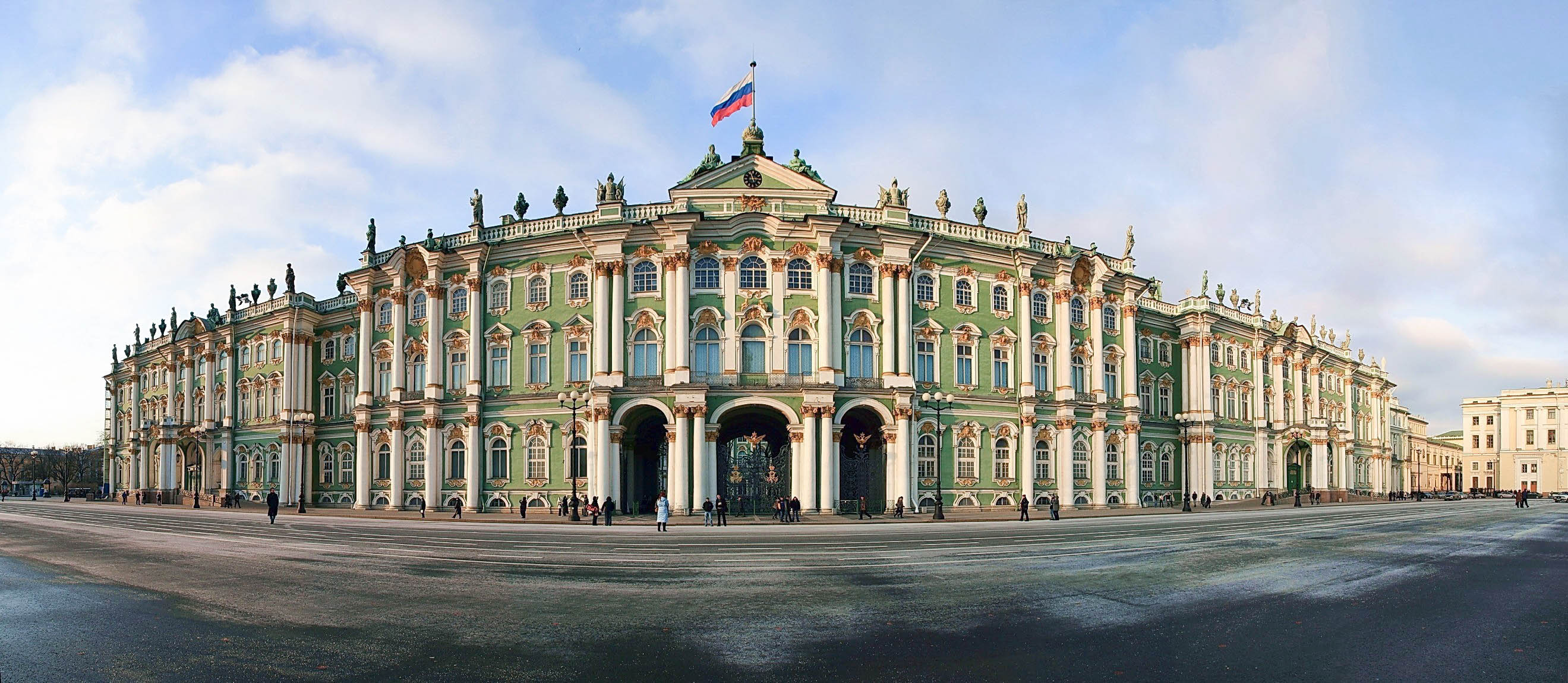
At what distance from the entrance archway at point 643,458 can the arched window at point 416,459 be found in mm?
12448

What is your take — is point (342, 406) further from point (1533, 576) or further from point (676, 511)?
point (1533, 576)

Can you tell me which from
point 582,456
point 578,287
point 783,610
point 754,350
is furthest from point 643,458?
point 783,610

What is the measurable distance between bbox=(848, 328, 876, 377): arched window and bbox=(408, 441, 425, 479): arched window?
24.6 meters

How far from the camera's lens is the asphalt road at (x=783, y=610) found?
34.0ft

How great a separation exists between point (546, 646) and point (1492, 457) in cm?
16950

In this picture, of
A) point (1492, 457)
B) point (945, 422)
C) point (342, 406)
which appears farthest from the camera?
point (1492, 457)

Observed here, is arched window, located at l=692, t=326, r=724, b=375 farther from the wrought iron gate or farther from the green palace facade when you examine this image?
the wrought iron gate

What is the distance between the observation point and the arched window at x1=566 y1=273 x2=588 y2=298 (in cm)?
5006

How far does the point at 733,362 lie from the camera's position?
47.2 meters

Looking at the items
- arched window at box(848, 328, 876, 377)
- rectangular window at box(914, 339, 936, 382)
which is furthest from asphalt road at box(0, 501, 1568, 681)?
rectangular window at box(914, 339, 936, 382)

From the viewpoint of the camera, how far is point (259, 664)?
10.4 m

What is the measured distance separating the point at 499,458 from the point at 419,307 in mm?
10247

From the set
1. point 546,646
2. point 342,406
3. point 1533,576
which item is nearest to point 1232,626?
point 546,646

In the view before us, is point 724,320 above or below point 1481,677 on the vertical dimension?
above
